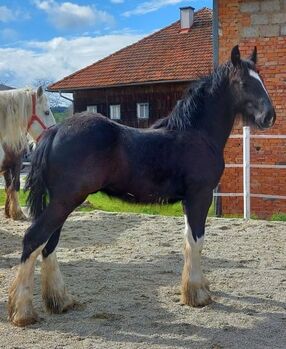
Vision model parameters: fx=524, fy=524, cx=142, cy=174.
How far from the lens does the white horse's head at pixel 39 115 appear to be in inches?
280

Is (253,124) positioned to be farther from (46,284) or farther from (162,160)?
(46,284)

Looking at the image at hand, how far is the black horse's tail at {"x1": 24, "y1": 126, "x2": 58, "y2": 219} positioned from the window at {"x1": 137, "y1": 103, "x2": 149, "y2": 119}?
20139 mm

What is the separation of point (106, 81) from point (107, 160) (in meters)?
20.5

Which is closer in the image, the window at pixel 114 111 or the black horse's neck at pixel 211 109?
the black horse's neck at pixel 211 109

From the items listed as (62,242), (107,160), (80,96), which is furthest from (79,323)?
(80,96)

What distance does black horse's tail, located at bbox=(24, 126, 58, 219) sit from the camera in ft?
13.0

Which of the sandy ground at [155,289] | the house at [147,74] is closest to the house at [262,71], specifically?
the sandy ground at [155,289]

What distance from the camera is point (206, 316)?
4090 mm

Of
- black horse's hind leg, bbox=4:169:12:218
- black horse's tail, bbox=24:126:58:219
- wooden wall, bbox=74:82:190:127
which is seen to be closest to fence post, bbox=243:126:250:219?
black horse's hind leg, bbox=4:169:12:218

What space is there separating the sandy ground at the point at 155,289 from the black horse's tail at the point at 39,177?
34.2 inches

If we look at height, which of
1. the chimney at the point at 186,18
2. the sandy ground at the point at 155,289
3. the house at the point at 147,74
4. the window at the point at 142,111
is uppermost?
the chimney at the point at 186,18

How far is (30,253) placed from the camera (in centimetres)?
386

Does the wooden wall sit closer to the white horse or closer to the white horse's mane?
the white horse

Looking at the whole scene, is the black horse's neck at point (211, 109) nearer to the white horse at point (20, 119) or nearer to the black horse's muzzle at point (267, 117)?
the black horse's muzzle at point (267, 117)
